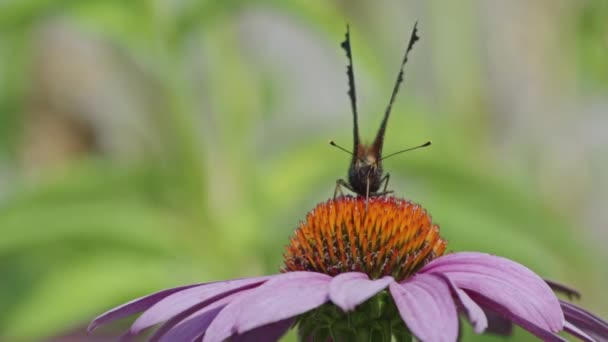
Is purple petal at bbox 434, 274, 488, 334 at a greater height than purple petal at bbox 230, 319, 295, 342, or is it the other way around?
purple petal at bbox 434, 274, 488, 334

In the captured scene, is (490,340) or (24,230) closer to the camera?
(490,340)

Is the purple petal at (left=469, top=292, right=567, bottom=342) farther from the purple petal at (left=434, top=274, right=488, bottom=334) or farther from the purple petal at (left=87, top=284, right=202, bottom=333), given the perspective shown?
the purple petal at (left=87, top=284, right=202, bottom=333)

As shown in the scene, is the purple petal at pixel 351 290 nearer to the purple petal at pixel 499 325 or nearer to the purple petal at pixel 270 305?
the purple petal at pixel 270 305

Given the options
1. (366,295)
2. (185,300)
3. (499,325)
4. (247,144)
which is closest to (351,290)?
(366,295)

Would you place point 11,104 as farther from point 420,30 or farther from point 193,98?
point 420,30

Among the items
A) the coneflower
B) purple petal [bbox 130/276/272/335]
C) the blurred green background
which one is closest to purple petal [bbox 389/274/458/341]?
the coneflower

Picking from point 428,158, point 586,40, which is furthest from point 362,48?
point 586,40
